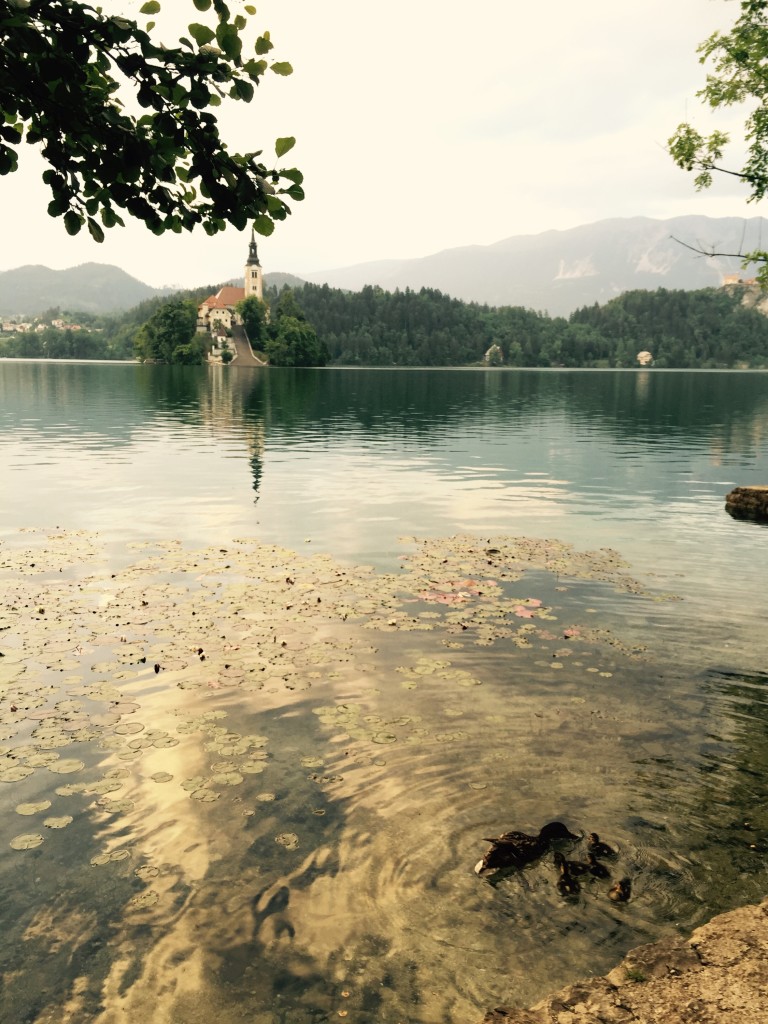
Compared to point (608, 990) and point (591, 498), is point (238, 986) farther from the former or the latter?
point (591, 498)

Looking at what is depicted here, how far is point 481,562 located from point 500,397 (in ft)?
287

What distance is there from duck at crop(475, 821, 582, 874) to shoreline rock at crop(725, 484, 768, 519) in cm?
2170

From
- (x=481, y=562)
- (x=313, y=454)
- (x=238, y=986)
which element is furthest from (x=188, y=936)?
(x=313, y=454)

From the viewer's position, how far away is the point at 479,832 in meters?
7.57

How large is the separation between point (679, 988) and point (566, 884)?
1609 mm

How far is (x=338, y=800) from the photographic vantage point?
805 centimetres

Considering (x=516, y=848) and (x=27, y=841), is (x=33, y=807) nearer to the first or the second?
(x=27, y=841)

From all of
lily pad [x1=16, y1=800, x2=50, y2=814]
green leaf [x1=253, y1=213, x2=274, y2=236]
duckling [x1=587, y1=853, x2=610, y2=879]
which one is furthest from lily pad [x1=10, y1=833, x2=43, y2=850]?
green leaf [x1=253, y1=213, x2=274, y2=236]

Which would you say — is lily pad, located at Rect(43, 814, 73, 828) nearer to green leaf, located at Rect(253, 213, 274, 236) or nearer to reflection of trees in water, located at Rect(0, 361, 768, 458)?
green leaf, located at Rect(253, 213, 274, 236)

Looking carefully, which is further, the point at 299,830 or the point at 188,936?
the point at 299,830

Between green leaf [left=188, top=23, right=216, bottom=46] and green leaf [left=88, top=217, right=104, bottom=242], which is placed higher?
green leaf [left=188, top=23, right=216, bottom=46]

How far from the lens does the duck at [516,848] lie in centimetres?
700

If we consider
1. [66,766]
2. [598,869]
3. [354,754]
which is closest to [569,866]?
[598,869]

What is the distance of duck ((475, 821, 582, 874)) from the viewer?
700cm
